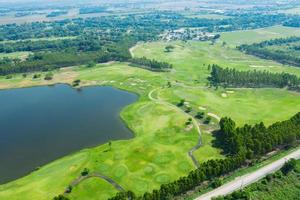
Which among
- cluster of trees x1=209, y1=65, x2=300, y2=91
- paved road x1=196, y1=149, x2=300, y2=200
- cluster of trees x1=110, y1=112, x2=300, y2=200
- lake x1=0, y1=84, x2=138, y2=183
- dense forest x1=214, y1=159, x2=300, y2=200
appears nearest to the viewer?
dense forest x1=214, y1=159, x2=300, y2=200

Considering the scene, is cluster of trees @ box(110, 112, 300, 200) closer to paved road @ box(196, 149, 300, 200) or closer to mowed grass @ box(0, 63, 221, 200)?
paved road @ box(196, 149, 300, 200)

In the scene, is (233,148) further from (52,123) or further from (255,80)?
(255,80)

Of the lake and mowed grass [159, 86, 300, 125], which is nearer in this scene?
the lake

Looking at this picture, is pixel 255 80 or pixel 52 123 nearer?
pixel 52 123

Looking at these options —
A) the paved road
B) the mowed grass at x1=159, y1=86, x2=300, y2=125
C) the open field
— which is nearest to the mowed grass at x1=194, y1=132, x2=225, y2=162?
the open field

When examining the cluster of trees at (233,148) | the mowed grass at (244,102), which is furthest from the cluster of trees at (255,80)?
the cluster of trees at (233,148)

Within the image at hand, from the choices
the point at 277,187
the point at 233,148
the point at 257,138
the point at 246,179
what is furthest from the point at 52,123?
the point at 277,187

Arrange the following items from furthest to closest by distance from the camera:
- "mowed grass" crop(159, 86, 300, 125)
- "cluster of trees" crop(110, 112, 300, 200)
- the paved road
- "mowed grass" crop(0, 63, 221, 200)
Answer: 1. "mowed grass" crop(159, 86, 300, 125)
2. "mowed grass" crop(0, 63, 221, 200)
3. the paved road
4. "cluster of trees" crop(110, 112, 300, 200)
